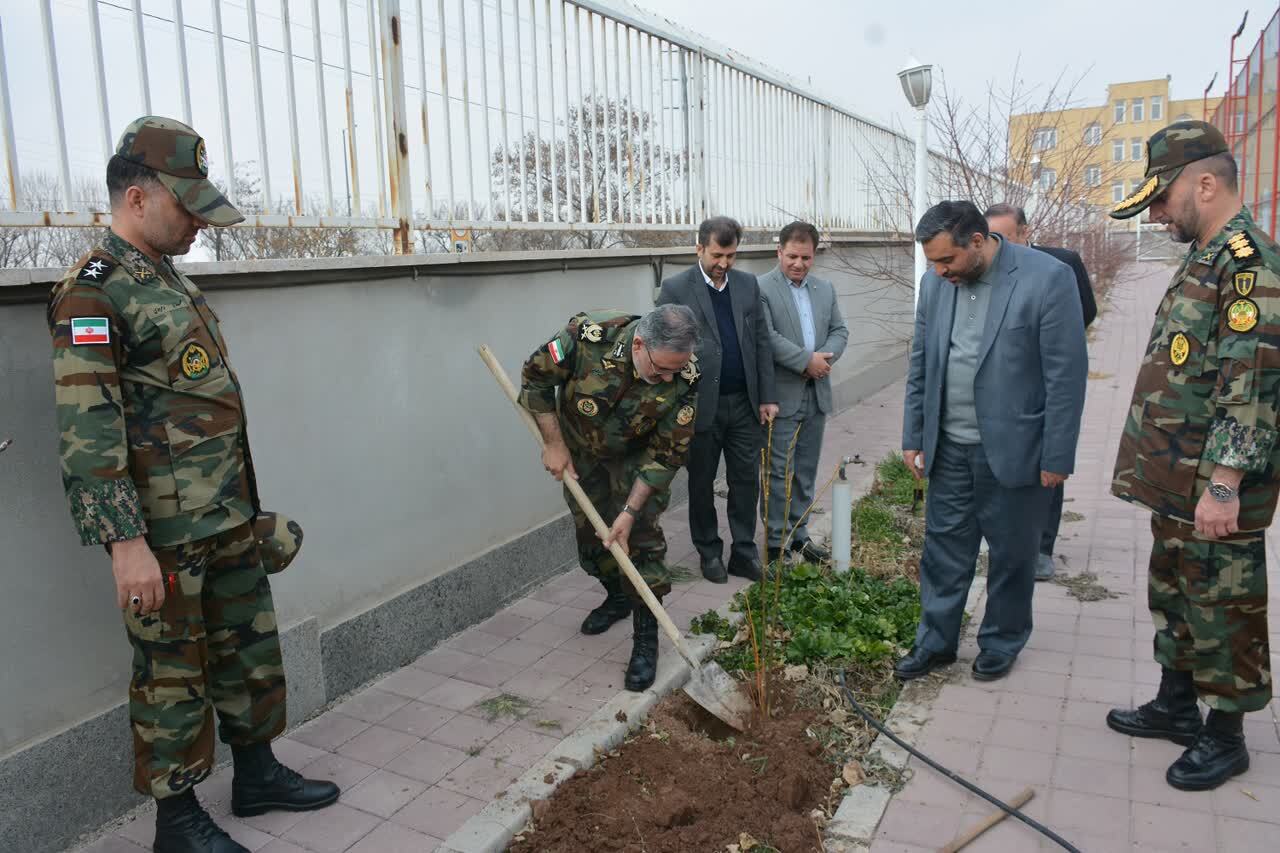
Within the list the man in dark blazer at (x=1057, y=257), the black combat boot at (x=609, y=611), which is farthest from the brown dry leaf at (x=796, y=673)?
the man in dark blazer at (x=1057, y=257)

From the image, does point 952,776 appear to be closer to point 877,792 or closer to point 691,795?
point 877,792

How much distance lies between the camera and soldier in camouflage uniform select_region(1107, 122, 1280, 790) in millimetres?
2850

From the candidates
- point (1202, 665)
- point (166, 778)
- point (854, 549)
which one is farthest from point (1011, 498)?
point (166, 778)

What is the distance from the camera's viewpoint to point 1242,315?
286 centimetres

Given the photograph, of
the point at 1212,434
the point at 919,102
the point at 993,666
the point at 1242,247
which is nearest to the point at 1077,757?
the point at 993,666

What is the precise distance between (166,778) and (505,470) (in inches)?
95.6

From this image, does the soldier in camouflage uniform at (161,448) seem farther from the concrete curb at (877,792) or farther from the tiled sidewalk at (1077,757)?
the tiled sidewalk at (1077,757)

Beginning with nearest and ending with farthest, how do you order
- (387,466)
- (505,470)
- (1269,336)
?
(1269,336) < (387,466) < (505,470)

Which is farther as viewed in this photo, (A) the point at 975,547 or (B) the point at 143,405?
(A) the point at 975,547

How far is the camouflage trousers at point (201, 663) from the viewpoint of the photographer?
8.56ft

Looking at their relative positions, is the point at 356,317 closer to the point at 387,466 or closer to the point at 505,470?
the point at 387,466

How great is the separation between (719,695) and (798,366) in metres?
2.21

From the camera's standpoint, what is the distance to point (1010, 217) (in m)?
4.92

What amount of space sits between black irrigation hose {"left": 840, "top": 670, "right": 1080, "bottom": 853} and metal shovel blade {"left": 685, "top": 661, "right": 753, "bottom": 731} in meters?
0.43
